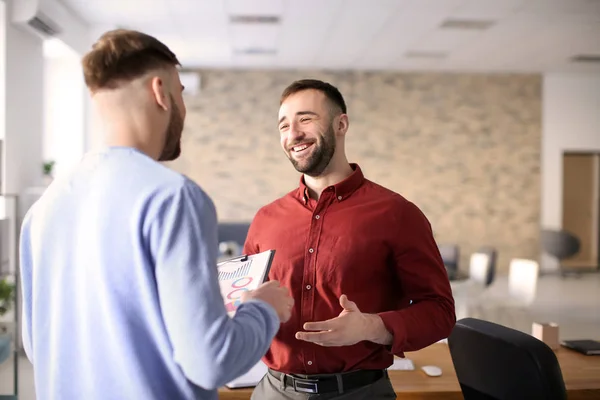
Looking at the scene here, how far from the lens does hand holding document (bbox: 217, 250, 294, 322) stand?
1.15 meters

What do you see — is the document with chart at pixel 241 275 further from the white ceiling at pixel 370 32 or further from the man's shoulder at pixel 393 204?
the white ceiling at pixel 370 32

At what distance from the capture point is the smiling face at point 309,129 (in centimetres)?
171

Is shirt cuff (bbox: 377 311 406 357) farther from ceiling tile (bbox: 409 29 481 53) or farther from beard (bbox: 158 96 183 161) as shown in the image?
ceiling tile (bbox: 409 29 481 53)

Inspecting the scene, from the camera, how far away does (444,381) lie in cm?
215

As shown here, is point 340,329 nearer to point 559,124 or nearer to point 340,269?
point 340,269

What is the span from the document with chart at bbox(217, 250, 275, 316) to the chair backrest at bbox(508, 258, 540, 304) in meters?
4.32

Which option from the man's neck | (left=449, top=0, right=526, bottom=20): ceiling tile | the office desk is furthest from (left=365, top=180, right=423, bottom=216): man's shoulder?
(left=449, top=0, right=526, bottom=20): ceiling tile

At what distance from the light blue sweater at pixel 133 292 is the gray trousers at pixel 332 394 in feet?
1.79

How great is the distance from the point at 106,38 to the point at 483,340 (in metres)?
1.42

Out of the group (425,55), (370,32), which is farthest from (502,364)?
(425,55)

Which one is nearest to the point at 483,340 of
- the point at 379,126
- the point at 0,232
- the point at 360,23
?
the point at 0,232

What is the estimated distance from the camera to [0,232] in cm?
424

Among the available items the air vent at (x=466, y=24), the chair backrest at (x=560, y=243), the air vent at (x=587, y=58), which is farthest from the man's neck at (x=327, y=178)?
the chair backrest at (x=560, y=243)

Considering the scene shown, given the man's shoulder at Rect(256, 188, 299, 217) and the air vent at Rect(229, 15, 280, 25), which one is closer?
the man's shoulder at Rect(256, 188, 299, 217)
